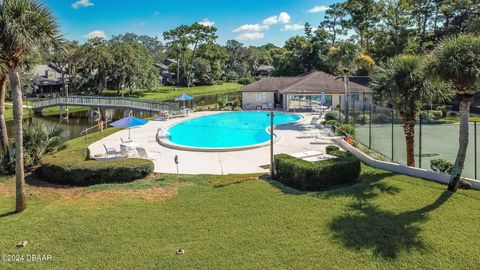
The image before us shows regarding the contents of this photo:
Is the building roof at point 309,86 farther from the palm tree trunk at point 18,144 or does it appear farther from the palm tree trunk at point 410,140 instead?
the palm tree trunk at point 18,144

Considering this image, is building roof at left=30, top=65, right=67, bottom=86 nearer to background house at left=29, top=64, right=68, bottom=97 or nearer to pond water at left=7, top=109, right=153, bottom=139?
background house at left=29, top=64, right=68, bottom=97

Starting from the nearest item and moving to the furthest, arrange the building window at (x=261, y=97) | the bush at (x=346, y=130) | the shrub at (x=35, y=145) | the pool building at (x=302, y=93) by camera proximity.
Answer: the shrub at (x=35, y=145) < the bush at (x=346, y=130) < the pool building at (x=302, y=93) < the building window at (x=261, y=97)

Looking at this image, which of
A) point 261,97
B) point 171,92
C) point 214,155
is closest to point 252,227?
point 214,155

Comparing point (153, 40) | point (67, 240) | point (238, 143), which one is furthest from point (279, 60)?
point (153, 40)

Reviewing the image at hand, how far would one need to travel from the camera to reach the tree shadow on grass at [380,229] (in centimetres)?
811

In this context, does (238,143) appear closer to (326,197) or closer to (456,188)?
(326,197)

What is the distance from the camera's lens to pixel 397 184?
11.9m

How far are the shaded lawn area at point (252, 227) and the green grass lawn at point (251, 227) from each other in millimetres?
26

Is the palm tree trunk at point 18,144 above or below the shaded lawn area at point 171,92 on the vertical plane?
below

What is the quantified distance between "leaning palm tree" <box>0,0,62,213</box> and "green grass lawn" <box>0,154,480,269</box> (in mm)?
2228

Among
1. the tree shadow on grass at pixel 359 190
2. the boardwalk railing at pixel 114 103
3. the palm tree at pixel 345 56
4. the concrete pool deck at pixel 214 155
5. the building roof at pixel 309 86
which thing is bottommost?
the tree shadow on grass at pixel 359 190

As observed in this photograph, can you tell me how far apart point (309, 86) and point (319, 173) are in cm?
2718

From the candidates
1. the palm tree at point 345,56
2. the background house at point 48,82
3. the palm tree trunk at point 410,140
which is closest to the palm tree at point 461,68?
the palm tree trunk at point 410,140

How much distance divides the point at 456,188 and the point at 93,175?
11909mm
